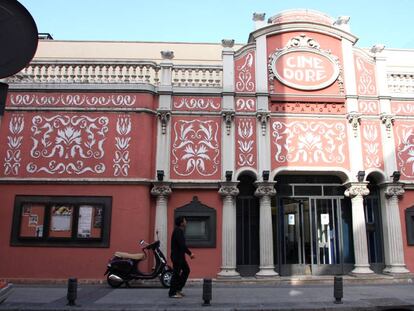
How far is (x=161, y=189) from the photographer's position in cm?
1251

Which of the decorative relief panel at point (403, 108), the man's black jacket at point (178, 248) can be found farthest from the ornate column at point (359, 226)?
the man's black jacket at point (178, 248)

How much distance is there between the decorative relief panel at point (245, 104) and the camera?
13.4 meters

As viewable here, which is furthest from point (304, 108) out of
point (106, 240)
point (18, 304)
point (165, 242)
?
point (18, 304)

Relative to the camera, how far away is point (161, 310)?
7.97 metres

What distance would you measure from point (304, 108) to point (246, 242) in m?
4.81

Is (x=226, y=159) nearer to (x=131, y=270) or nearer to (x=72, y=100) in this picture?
(x=131, y=270)

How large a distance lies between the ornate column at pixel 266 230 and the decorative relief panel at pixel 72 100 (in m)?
4.91

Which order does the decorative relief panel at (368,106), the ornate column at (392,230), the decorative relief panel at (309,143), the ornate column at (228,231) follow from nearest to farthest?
the ornate column at (228,231)
the ornate column at (392,230)
the decorative relief panel at (309,143)
the decorative relief panel at (368,106)

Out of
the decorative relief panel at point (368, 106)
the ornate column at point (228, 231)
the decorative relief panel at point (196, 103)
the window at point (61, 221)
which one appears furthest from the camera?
the decorative relief panel at point (368, 106)

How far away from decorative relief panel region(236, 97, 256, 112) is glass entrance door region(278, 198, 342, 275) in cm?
323

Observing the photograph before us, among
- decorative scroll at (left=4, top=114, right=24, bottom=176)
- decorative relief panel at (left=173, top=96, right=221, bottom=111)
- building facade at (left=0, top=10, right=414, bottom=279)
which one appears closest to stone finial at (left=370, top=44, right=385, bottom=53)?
building facade at (left=0, top=10, right=414, bottom=279)

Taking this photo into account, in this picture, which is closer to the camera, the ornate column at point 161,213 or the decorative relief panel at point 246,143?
the ornate column at point 161,213

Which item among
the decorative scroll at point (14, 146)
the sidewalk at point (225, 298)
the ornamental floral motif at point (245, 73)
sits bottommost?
the sidewalk at point (225, 298)

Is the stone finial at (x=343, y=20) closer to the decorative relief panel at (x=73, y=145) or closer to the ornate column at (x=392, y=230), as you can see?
the ornate column at (x=392, y=230)
